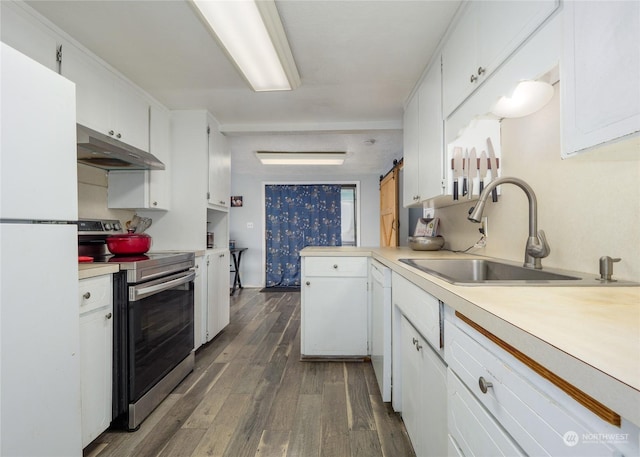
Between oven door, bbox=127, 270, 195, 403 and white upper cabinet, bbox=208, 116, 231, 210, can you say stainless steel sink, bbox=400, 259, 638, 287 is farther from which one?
white upper cabinet, bbox=208, 116, 231, 210

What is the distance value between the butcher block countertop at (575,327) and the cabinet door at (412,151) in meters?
1.52

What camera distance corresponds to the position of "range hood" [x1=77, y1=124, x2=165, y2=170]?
1669 mm

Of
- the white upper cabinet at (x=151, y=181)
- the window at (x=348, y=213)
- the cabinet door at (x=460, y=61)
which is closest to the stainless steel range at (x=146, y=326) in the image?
the white upper cabinet at (x=151, y=181)

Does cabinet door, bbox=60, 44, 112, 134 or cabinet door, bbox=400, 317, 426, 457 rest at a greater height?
cabinet door, bbox=60, 44, 112, 134

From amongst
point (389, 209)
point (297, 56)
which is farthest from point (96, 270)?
point (389, 209)

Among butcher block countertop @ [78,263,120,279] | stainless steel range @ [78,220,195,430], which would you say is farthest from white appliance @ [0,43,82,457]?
stainless steel range @ [78,220,195,430]

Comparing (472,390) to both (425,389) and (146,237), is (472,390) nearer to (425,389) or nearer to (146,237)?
(425,389)

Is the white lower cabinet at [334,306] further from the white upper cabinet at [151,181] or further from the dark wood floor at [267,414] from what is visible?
the white upper cabinet at [151,181]

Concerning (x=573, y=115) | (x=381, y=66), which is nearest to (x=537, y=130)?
(x=573, y=115)

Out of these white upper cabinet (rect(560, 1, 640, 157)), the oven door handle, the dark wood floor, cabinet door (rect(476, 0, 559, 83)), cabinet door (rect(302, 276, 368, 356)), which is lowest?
the dark wood floor

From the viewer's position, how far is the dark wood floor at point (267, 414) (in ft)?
4.81

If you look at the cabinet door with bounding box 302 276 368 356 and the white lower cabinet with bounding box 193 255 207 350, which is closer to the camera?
the cabinet door with bounding box 302 276 368 356

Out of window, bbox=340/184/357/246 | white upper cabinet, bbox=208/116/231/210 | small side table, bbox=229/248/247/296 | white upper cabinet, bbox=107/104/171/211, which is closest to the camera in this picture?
white upper cabinet, bbox=107/104/171/211

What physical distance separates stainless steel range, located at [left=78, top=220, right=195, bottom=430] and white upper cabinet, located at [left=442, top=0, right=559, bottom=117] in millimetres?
1870
